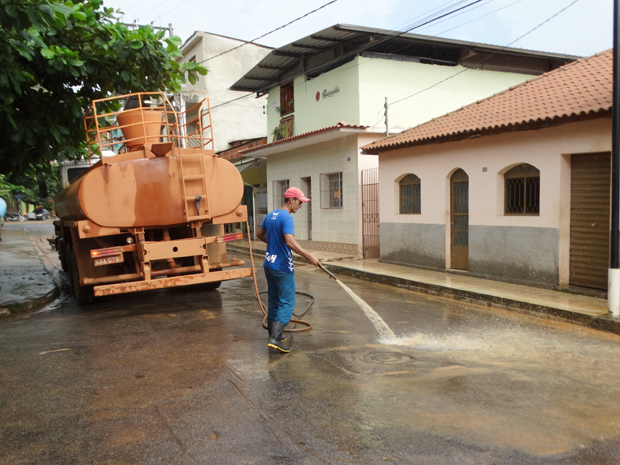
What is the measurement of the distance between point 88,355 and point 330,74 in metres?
13.0

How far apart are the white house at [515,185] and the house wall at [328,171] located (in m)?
2.18

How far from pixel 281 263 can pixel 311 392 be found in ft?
5.66

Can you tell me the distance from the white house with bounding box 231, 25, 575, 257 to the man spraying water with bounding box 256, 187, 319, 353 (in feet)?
30.7

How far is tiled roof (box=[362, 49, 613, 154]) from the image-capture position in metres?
8.98

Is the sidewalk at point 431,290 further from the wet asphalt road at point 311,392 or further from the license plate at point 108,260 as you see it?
the license plate at point 108,260

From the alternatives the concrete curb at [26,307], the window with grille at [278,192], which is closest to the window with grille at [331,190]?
the window with grille at [278,192]

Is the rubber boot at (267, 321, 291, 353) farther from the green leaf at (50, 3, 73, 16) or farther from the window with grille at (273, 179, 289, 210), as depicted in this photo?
the window with grille at (273, 179, 289, 210)

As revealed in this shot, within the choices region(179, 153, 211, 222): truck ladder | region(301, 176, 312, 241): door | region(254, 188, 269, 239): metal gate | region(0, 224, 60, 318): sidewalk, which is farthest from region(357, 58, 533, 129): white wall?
region(0, 224, 60, 318): sidewalk

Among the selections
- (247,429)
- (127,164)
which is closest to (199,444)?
(247,429)

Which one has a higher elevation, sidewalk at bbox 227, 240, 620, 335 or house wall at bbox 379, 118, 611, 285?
house wall at bbox 379, 118, 611, 285

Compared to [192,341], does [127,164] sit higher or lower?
higher

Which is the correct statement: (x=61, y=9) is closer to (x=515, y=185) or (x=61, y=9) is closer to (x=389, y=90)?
(x=515, y=185)

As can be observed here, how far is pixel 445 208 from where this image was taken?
12.1 metres

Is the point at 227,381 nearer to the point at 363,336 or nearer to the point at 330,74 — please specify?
the point at 363,336
